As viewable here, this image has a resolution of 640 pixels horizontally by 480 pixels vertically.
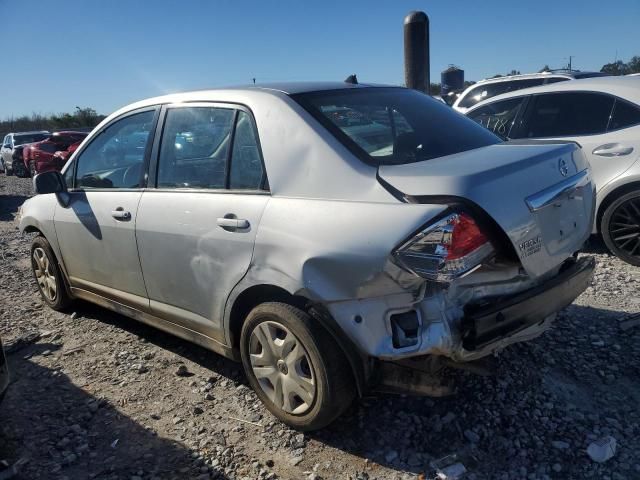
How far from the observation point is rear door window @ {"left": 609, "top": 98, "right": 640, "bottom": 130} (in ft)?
15.9

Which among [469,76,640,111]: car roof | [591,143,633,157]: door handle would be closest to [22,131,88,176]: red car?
[469,76,640,111]: car roof

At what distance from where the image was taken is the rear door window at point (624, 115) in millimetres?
4836

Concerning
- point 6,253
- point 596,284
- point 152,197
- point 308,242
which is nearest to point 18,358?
point 152,197

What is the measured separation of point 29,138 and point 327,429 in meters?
23.5

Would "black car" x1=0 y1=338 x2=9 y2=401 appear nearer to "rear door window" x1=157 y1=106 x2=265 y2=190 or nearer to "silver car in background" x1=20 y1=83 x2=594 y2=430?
A: "silver car in background" x1=20 y1=83 x2=594 y2=430

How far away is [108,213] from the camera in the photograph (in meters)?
3.63

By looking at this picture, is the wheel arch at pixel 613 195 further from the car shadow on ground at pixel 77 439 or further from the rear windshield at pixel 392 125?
the car shadow on ground at pixel 77 439

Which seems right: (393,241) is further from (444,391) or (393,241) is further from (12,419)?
(12,419)

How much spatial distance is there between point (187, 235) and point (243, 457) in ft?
3.98

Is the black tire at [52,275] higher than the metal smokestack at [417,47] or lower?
lower

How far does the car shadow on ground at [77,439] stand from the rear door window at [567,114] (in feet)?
15.1

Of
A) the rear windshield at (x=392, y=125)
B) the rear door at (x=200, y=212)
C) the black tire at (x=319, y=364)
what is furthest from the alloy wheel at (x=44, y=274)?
the rear windshield at (x=392, y=125)

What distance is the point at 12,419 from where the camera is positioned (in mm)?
3117

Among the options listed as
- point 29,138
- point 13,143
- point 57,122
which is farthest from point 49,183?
point 57,122
